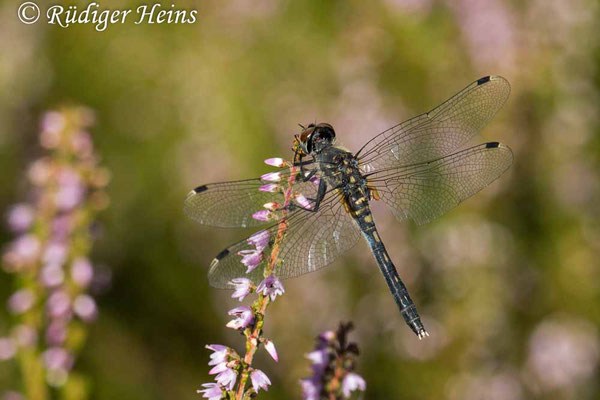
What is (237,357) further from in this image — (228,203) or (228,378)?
(228,203)

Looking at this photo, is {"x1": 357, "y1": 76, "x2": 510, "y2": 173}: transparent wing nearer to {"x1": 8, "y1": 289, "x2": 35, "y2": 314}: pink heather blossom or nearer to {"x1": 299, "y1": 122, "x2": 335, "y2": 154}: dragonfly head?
{"x1": 299, "y1": 122, "x2": 335, "y2": 154}: dragonfly head

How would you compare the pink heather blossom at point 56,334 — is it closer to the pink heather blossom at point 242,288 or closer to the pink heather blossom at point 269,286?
the pink heather blossom at point 242,288

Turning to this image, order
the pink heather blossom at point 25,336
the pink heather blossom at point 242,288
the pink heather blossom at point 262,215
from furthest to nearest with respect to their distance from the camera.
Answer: the pink heather blossom at point 25,336 → the pink heather blossom at point 262,215 → the pink heather blossom at point 242,288

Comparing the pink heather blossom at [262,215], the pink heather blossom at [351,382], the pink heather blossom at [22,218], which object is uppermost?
the pink heather blossom at [22,218]

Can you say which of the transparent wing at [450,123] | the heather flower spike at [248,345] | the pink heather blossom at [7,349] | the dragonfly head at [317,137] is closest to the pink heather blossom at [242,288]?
the heather flower spike at [248,345]

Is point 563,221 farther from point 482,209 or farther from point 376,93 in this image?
point 376,93

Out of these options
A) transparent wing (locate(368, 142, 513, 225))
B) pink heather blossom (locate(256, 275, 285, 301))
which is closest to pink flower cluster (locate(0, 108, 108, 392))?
pink heather blossom (locate(256, 275, 285, 301))

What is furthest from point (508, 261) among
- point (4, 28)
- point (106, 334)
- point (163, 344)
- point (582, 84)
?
point (4, 28)
